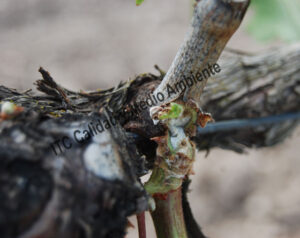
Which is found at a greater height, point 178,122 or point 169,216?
point 178,122

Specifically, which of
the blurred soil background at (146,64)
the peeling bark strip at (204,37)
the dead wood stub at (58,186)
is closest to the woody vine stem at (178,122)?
the peeling bark strip at (204,37)

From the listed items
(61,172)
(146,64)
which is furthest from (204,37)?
(146,64)

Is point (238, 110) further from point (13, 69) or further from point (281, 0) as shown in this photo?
point (13, 69)

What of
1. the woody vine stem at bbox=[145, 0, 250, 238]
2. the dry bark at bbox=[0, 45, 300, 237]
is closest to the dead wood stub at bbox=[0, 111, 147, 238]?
the dry bark at bbox=[0, 45, 300, 237]

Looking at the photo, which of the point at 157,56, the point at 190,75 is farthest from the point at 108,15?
the point at 190,75

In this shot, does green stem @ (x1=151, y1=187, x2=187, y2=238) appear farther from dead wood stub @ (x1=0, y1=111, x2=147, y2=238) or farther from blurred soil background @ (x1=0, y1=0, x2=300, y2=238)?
blurred soil background @ (x1=0, y1=0, x2=300, y2=238)

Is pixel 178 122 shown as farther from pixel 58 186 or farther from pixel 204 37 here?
pixel 58 186

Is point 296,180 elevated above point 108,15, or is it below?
below
